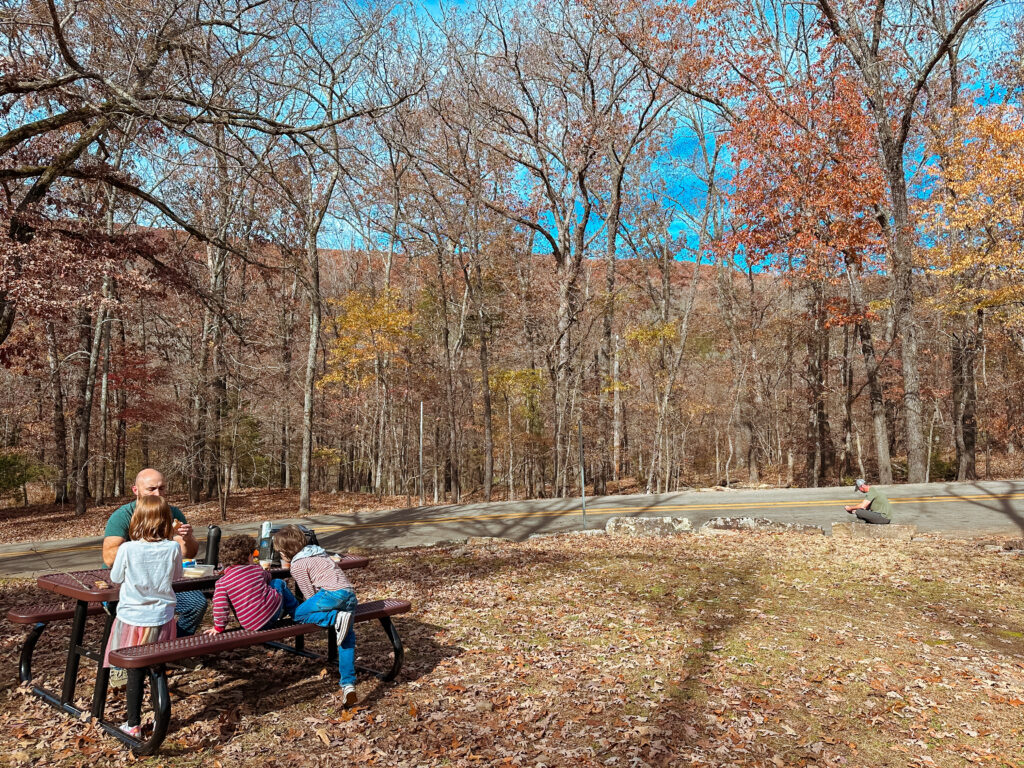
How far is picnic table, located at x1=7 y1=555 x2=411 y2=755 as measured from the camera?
12.4 feet

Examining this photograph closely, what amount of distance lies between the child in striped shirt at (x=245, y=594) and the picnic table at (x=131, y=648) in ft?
0.31

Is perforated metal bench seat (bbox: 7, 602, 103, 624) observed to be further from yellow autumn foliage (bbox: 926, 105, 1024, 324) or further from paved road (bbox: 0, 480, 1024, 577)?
yellow autumn foliage (bbox: 926, 105, 1024, 324)

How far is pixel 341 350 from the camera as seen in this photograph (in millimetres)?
25438

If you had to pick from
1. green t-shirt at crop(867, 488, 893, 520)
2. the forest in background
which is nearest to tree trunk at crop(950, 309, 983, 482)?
the forest in background

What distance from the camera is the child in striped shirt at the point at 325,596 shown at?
179 inches

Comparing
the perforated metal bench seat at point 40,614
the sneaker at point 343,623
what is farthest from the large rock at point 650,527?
the perforated metal bench seat at point 40,614

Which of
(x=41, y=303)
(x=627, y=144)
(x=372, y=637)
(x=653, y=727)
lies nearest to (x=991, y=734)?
(x=653, y=727)

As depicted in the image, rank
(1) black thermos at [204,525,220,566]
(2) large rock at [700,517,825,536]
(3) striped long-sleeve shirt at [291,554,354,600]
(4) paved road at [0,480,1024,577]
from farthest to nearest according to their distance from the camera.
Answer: (4) paved road at [0,480,1024,577] < (2) large rock at [700,517,825,536] < (1) black thermos at [204,525,220,566] < (3) striped long-sleeve shirt at [291,554,354,600]

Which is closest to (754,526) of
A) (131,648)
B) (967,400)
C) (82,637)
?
(82,637)

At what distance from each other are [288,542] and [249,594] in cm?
43

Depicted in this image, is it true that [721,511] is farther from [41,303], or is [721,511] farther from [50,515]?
[50,515]

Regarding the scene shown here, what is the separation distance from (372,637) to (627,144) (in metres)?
21.7

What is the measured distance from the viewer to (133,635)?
4.03 meters

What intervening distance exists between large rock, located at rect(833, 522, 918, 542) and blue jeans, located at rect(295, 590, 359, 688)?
913cm
